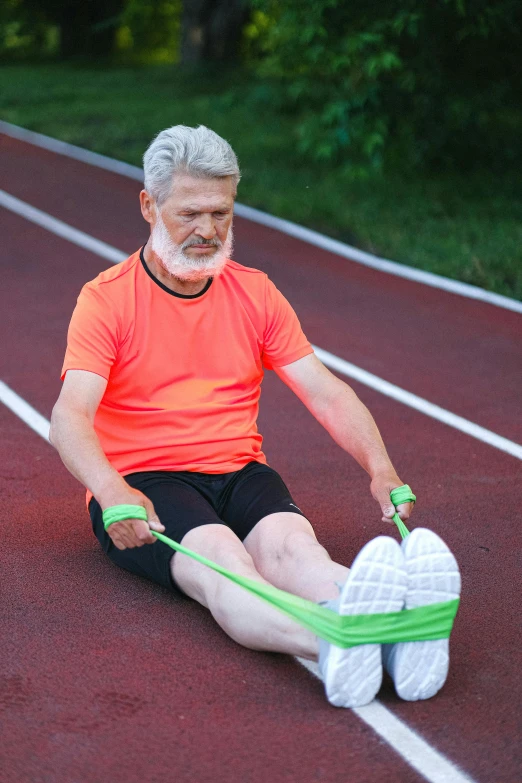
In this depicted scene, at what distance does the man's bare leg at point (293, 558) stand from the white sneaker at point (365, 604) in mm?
242

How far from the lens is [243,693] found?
3.42 m

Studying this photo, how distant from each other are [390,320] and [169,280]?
466cm

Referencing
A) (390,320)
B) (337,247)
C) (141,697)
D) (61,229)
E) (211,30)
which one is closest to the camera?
(141,697)

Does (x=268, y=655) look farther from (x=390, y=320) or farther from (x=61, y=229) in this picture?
(x=61, y=229)

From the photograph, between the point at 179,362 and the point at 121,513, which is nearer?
the point at 121,513

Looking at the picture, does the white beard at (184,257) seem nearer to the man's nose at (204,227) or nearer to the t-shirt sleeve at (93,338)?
the man's nose at (204,227)

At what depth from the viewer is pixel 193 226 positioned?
3934 mm

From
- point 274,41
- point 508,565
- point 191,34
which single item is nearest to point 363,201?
point 274,41

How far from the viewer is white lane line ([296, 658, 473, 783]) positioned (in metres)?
3.00

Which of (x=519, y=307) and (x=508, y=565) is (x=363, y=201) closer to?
(x=519, y=307)

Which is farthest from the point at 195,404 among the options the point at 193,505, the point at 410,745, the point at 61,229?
the point at 61,229

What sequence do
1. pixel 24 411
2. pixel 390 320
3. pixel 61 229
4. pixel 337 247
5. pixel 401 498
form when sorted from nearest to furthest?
pixel 401 498 < pixel 24 411 < pixel 390 320 < pixel 337 247 < pixel 61 229

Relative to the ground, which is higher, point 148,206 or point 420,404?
point 148,206

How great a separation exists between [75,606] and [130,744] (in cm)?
98
